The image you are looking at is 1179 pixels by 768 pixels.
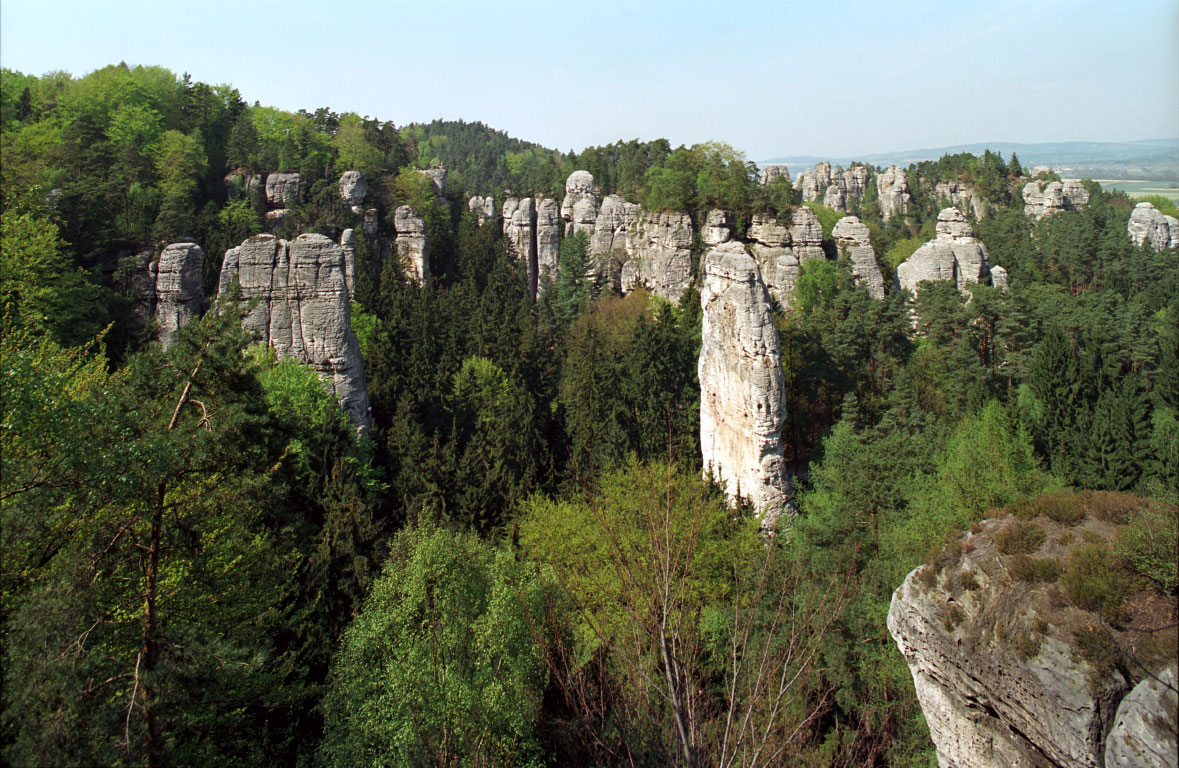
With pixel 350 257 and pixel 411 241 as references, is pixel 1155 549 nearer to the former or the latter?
pixel 350 257

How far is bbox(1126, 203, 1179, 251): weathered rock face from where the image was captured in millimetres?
53450

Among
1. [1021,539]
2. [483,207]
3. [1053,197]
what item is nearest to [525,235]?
[483,207]

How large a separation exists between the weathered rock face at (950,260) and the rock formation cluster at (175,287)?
37.7 metres

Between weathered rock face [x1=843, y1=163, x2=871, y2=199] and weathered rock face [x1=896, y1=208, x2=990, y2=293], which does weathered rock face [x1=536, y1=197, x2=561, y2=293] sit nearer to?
Result: weathered rock face [x1=896, y1=208, x2=990, y2=293]

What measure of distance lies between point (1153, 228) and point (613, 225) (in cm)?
4373

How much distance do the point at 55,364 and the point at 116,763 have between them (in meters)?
10.2

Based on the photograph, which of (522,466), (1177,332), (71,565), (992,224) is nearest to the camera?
(71,565)

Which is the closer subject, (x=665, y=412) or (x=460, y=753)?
(x=460, y=753)

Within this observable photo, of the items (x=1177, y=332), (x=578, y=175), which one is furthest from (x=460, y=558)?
(x=578, y=175)

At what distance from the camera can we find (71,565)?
739 cm

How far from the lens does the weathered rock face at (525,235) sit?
50.3 m

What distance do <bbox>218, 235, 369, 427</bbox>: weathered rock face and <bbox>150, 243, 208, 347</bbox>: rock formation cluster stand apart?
560 cm

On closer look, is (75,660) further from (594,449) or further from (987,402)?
(987,402)

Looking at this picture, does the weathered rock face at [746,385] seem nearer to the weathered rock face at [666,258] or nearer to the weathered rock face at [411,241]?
the weathered rock face at [666,258]
